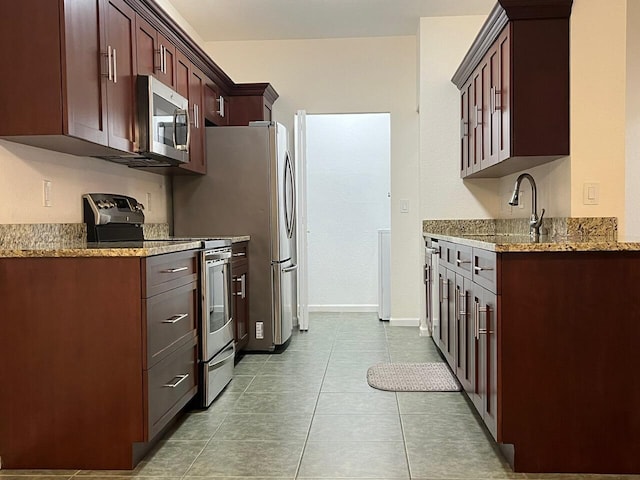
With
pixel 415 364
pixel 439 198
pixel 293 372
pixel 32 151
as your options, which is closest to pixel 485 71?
pixel 439 198

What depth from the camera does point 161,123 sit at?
11.5 ft

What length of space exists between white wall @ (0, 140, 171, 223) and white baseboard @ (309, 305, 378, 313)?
3164mm

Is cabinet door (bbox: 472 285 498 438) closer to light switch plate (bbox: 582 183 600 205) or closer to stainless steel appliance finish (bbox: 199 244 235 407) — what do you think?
light switch plate (bbox: 582 183 600 205)

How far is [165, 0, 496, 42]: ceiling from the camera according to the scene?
15.9 feet

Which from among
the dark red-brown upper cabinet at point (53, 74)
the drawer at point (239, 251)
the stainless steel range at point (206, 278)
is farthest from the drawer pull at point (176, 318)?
the drawer at point (239, 251)

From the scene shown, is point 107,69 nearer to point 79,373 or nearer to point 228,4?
point 79,373

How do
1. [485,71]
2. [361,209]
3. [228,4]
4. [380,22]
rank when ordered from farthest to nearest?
[361,209], [380,22], [228,4], [485,71]

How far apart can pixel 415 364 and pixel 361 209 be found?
2.80 metres

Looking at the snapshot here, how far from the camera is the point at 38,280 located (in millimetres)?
2402

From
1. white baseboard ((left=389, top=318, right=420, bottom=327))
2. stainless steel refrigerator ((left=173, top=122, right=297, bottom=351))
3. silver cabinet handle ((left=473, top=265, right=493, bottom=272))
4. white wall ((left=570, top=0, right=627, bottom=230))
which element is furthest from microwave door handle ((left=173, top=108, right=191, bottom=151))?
white baseboard ((left=389, top=318, right=420, bottom=327))

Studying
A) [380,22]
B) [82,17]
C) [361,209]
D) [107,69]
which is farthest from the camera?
[361,209]

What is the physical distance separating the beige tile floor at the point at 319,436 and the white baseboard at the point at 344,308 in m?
2.48

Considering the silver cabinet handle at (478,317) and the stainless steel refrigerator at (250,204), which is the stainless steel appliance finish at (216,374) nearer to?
the stainless steel refrigerator at (250,204)

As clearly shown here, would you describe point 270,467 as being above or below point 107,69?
below
